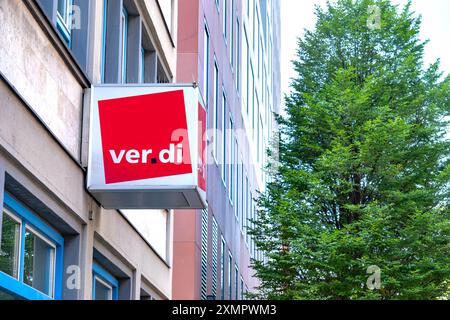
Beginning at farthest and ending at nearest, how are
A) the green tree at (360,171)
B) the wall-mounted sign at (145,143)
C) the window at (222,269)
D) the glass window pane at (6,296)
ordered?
the window at (222,269) → the green tree at (360,171) → the wall-mounted sign at (145,143) → the glass window pane at (6,296)

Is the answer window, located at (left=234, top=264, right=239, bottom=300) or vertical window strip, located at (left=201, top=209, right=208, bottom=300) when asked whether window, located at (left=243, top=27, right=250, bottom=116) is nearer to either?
window, located at (left=234, top=264, right=239, bottom=300)

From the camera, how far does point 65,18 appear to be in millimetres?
11008

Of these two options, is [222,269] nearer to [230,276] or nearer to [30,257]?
[230,276]

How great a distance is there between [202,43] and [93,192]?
15.6 m

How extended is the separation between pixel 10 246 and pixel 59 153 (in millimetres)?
1307

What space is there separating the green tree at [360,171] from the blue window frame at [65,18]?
60.7 feet

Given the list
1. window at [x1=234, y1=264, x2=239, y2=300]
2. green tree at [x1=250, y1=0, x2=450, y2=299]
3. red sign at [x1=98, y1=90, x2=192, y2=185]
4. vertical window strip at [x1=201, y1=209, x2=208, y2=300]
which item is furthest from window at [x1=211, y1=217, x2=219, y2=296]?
red sign at [x1=98, y1=90, x2=192, y2=185]

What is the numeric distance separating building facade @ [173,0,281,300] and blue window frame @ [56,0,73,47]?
11576mm

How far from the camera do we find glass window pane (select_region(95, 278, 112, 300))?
1310cm

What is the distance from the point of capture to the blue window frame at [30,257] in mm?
8578

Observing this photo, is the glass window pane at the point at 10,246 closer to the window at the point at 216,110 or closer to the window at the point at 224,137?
the window at the point at 216,110

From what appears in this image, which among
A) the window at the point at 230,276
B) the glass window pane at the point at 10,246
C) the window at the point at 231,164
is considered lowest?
the glass window pane at the point at 10,246

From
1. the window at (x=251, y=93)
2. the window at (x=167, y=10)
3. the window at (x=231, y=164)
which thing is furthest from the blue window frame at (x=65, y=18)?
the window at (x=251, y=93)

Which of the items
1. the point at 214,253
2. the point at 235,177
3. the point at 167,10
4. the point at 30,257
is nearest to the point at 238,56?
the point at 235,177
